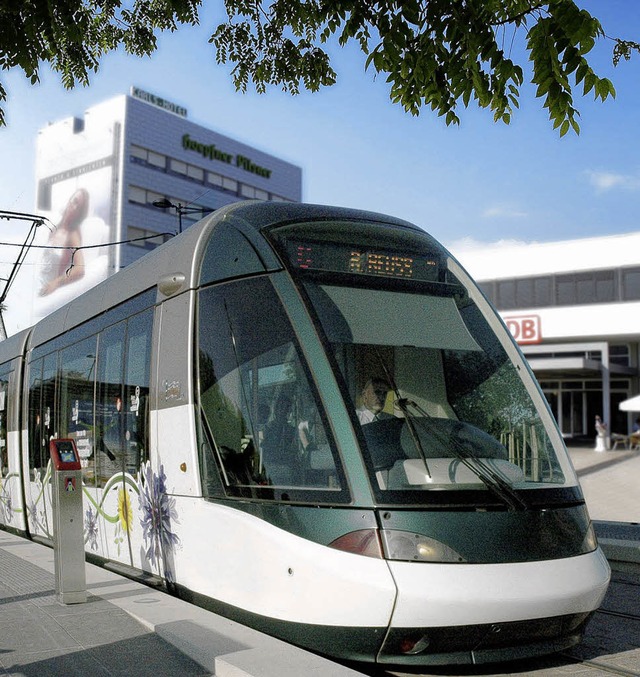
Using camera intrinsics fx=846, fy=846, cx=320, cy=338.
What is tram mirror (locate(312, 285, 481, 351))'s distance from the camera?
18.4 feet

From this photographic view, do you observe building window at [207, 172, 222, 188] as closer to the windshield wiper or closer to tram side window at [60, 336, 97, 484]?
tram side window at [60, 336, 97, 484]

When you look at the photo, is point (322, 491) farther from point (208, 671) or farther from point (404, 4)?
point (404, 4)

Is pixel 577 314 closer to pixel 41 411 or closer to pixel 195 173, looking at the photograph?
pixel 41 411

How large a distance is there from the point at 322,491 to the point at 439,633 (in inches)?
41.6

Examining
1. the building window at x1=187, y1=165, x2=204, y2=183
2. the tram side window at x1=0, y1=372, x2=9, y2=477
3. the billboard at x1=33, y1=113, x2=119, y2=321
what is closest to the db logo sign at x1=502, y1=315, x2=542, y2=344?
the billboard at x1=33, y1=113, x2=119, y2=321

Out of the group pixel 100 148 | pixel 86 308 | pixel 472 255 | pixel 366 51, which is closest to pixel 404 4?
pixel 366 51

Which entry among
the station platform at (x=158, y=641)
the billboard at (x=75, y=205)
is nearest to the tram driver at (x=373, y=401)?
the station platform at (x=158, y=641)

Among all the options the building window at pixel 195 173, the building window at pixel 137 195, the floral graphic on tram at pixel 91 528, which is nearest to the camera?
the floral graphic on tram at pixel 91 528

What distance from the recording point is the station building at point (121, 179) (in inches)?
2387

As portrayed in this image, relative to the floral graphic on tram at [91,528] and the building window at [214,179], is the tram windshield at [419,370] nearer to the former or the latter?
the floral graphic on tram at [91,528]

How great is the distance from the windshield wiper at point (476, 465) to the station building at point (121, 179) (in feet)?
179

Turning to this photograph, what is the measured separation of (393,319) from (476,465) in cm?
119

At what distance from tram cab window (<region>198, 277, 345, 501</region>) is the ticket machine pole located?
1.51 m

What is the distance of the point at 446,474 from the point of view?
514cm
